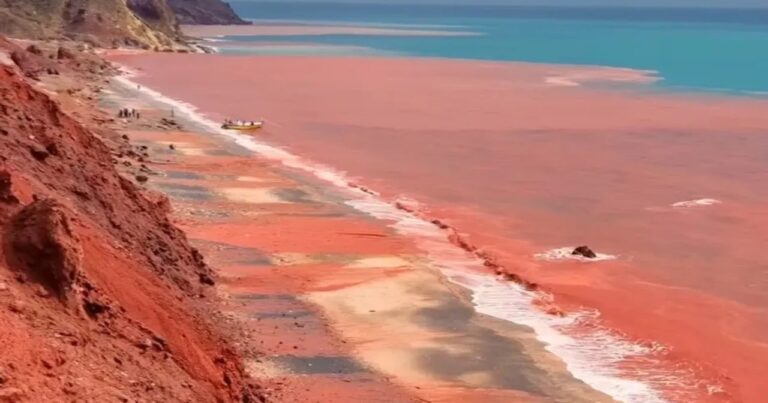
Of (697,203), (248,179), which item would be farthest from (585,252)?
(248,179)

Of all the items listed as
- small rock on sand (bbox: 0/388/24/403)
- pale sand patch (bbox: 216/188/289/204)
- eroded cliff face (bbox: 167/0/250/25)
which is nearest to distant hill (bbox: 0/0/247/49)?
pale sand patch (bbox: 216/188/289/204)

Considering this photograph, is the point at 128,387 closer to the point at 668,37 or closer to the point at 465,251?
the point at 465,251

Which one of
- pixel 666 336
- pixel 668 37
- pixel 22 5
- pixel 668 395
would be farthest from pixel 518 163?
pixel 668 37

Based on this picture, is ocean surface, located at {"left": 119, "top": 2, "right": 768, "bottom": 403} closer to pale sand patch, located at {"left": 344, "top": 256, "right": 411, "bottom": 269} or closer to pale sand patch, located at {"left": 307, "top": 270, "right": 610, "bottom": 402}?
pale sand patch, located at {"left": 307, "top": 270, "right": 610, "bottom": 402}

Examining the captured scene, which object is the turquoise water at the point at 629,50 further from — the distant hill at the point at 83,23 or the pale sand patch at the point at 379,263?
the pale sand patch at the point at 379,263

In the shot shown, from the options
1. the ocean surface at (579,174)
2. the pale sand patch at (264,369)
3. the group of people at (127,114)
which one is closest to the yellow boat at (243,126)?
the ocean surface at (579,174)

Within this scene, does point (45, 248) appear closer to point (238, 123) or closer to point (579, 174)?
point (579, 174)

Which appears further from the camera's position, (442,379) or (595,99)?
(595,99)
